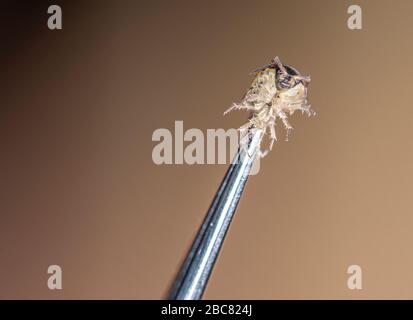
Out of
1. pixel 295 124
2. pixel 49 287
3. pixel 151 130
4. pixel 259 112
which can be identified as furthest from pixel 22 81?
pixel 259 112

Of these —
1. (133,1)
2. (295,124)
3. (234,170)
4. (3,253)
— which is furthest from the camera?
(133,1)

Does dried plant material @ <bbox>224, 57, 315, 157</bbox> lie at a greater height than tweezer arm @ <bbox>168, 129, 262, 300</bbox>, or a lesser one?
greater

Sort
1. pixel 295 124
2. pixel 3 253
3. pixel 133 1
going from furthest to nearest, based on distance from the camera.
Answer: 1. pixel 133 1
2. pixel 3 253
3. pixel 295 124

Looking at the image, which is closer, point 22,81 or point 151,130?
point 151,130

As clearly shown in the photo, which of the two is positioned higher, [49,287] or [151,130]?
[151,130]

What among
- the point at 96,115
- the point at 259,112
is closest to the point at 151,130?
the point at 96,115

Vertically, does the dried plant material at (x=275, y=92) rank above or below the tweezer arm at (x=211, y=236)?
above

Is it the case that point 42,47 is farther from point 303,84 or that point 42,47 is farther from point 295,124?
point 303,84
